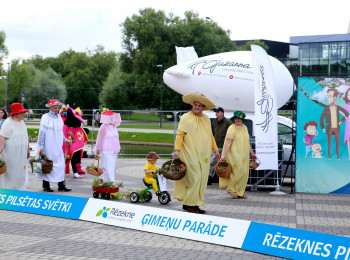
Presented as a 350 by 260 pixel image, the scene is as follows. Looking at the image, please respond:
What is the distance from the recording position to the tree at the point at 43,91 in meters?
84.6

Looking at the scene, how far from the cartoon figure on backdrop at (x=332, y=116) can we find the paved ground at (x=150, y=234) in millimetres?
1397

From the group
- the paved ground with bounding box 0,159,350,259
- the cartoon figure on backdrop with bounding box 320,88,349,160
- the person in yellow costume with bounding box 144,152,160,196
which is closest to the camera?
the paved ground with bounding box 0,159,350,259

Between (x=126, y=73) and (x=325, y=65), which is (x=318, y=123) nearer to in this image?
(x=126, y=73)

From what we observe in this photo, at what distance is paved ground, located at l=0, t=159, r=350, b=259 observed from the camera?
6661 mm

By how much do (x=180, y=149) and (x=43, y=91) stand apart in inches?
3116

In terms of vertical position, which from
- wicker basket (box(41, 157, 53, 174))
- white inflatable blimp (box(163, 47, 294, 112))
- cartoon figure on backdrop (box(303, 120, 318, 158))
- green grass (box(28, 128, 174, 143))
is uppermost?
white inflatable blimp (box(163, 47, 294, 112))

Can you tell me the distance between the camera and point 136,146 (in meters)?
26.1

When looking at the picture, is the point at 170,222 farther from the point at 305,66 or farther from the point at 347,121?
the point at 305,66

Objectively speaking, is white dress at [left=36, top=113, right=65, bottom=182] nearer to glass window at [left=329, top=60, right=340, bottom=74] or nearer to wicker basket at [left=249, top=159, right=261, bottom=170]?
wicker basket at [left=249, top=159, right=261, bottom=170]

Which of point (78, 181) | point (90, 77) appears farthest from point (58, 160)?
point (90, 77)

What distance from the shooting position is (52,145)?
12.2 m

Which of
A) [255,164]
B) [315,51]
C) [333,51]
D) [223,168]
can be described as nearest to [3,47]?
[315,51]

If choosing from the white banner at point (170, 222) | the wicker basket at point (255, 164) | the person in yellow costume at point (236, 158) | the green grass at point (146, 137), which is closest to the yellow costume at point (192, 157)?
the white banner at point (170, 222)

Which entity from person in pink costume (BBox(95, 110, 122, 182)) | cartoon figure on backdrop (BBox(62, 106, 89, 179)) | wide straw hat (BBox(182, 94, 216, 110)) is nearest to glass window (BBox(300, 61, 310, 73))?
cartoon figure on backdrop (BBox(62, 106, 89, 179))
